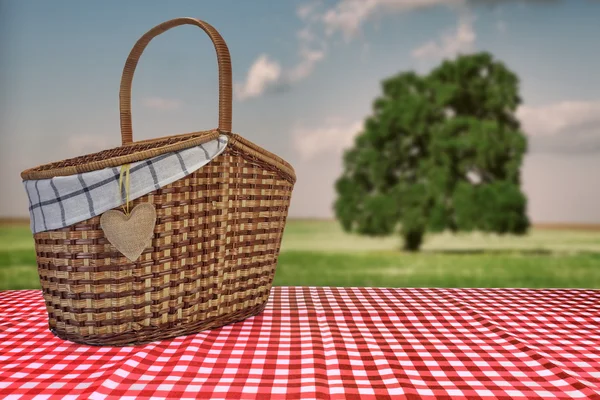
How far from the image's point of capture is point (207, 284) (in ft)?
3.87

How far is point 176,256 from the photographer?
1.10m

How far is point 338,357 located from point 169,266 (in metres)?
0.40

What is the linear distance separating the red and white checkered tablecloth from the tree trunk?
1.22 meters

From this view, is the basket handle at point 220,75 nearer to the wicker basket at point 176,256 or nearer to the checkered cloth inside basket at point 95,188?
the wicker basket at point 176,256

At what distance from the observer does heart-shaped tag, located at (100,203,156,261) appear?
1004 millimetres

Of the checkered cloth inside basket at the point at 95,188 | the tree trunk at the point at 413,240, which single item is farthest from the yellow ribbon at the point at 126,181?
the tree trunk at the point at 413,240

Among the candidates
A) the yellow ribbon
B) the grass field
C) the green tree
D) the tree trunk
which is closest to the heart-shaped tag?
the yellow ribbon

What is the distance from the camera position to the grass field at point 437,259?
256 centimetres

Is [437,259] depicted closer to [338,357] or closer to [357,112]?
[357,112]

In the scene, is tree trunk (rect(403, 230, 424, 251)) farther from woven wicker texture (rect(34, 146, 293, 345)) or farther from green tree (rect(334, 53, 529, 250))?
woven wicker texture (rect(34, 146, 293, 345))

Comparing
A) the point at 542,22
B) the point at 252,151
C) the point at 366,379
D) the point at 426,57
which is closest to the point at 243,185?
the point at 252,151

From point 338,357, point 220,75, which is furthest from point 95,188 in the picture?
point 338,357

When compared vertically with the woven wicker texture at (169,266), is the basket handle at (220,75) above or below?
above

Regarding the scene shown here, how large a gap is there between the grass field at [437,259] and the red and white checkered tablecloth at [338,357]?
3.52 feet
